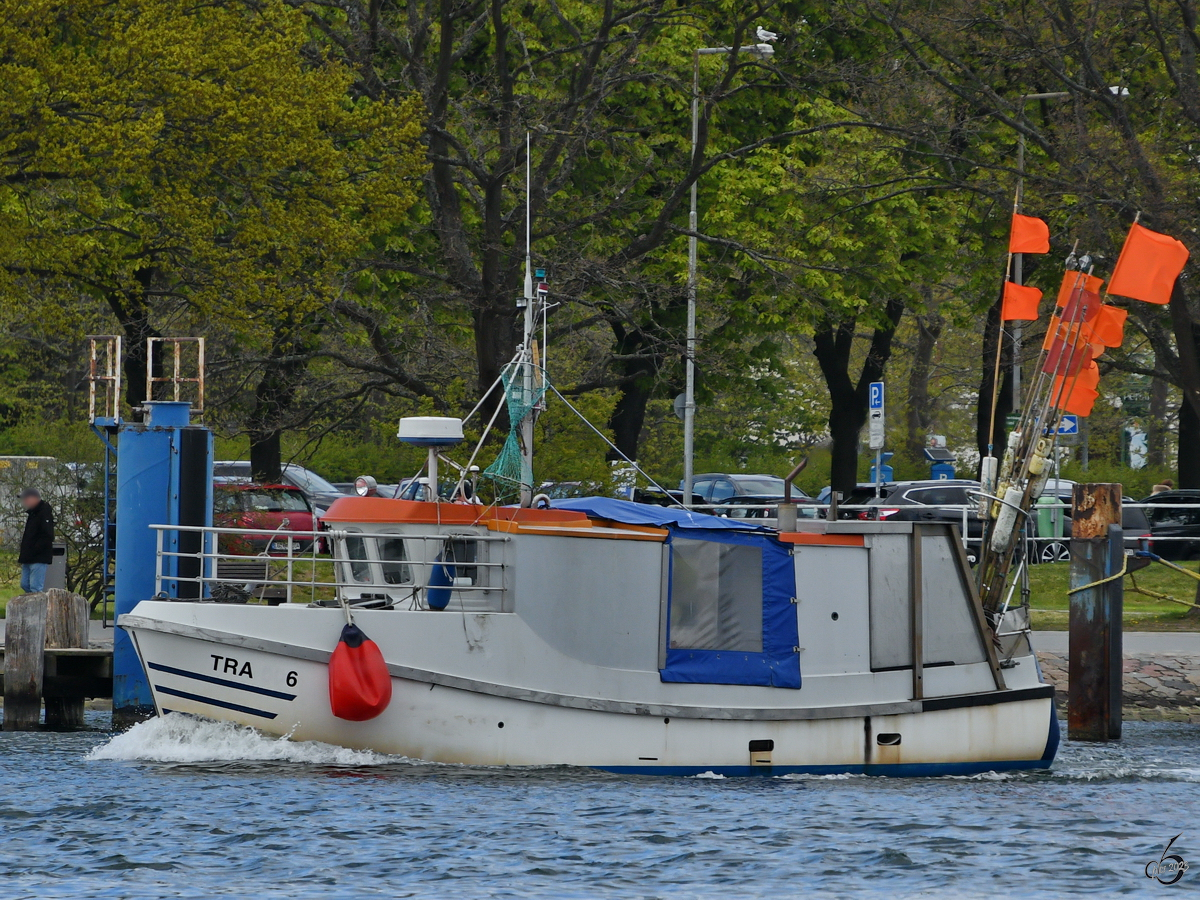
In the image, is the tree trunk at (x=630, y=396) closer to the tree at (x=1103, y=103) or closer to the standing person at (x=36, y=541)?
the tree at (x=1103, y=103)

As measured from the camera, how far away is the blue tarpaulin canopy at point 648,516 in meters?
14.6

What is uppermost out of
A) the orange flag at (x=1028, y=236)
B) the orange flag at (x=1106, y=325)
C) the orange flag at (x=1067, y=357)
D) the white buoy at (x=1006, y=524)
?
the orange flag at (x=1028, y=236)

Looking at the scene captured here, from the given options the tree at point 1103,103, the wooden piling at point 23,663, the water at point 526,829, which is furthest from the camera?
the tree at point 1103,103

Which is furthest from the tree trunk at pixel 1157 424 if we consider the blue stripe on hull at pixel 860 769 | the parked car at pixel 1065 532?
the blue stripe on hull at pixel 860 769

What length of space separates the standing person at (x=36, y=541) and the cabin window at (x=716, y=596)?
29.4 ft

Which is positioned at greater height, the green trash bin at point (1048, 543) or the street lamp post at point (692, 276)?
the street lamp post at point (692, 276)

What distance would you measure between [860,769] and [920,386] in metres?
36.0

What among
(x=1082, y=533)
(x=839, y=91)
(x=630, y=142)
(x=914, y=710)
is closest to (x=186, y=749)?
(x=914, y=710)

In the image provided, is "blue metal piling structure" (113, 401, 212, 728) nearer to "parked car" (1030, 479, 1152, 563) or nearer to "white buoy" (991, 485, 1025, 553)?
"white buoy" (991, 485, 1025, 553)

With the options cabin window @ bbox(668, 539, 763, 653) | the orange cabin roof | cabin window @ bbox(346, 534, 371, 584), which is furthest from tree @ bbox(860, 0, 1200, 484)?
cabin window @ bbox(346, 534, 371, 584)

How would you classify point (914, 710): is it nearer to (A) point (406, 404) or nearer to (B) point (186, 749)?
(B) point (186, 749)

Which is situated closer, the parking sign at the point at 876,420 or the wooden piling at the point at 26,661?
the wooden piling at the point at 26,661

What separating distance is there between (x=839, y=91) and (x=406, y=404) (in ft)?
42.2

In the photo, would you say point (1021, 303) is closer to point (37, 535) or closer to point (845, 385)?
point (37, 535)
